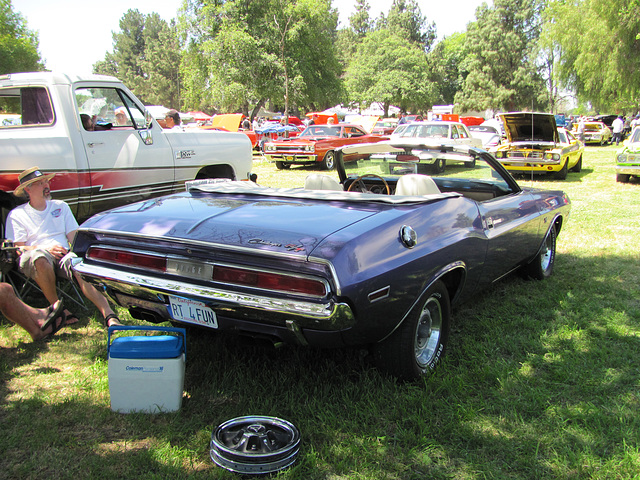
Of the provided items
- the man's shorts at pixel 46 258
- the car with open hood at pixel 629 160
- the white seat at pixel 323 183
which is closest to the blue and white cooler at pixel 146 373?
the man's shorts at pixel 46 258

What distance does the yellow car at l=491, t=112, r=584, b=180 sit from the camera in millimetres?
12164

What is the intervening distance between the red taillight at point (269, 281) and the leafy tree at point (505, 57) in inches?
A: 2261

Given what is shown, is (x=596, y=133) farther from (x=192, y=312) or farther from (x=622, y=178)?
(x=192, y=312)

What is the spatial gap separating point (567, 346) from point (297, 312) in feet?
7.13

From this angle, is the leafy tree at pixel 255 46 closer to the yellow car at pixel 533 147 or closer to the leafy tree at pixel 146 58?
the yellow car at pixel 533 147

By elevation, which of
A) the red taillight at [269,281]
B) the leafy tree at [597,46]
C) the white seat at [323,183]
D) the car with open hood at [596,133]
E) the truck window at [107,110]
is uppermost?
the leafy tree at [597,46]

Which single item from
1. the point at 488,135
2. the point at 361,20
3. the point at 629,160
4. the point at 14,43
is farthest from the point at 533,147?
the point at 361,20

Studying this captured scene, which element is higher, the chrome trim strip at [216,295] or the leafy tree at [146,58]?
the leafy tree at [146,58]

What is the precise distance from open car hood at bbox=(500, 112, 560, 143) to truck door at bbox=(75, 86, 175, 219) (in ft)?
29.1

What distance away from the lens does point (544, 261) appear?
5.04 meters

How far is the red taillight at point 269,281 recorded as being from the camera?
2348mm

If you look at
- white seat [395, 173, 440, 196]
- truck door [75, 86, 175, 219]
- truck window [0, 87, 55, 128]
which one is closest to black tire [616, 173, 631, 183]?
white seat [395, 173, 440, 196]

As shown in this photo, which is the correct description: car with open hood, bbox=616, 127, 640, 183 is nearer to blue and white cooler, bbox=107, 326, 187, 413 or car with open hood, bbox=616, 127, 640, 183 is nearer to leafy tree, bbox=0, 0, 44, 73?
blue and white cooler, bbox=107, 326, 187, 413

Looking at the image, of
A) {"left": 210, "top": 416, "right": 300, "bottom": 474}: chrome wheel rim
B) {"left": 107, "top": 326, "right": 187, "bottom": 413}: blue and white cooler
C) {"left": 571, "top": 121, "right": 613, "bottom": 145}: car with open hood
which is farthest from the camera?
{"left": 571, "top": 121, "right": 613, "bottom": 145}: car with open hood
